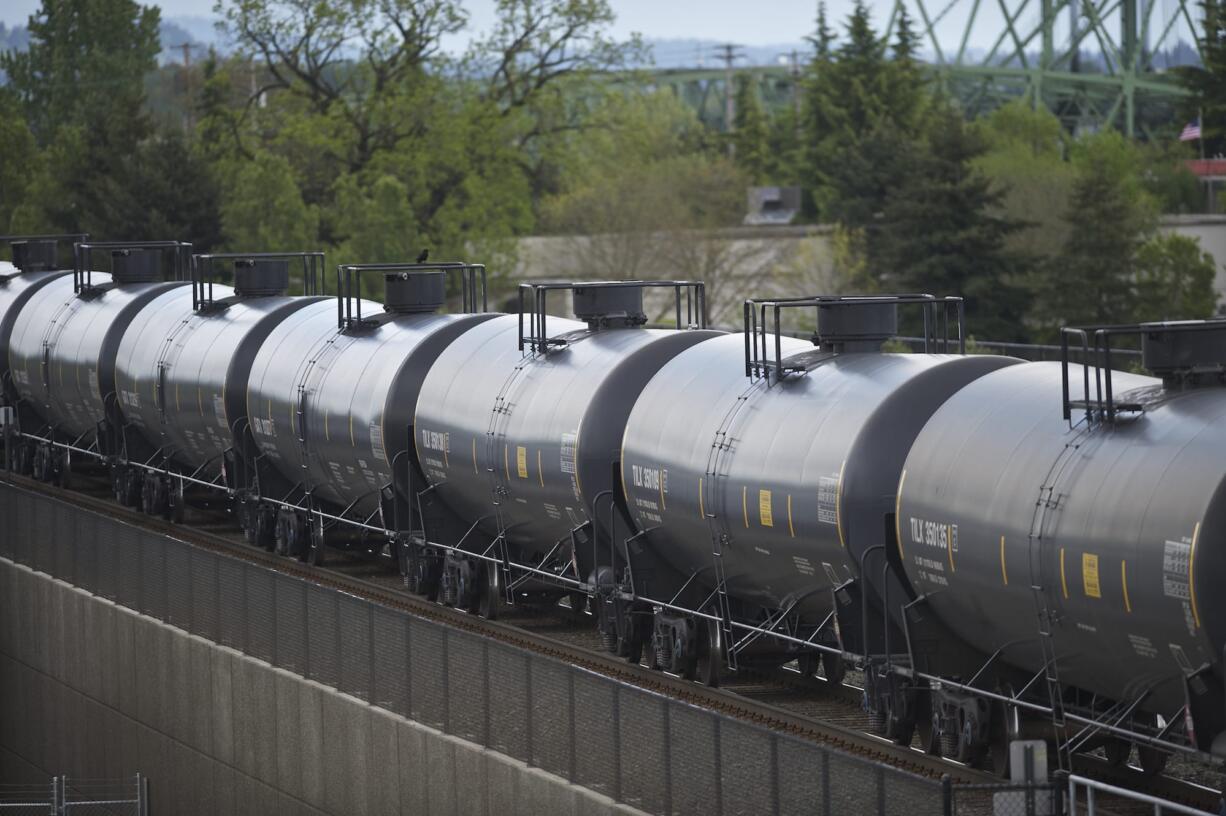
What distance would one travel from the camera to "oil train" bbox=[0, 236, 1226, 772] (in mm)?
15258

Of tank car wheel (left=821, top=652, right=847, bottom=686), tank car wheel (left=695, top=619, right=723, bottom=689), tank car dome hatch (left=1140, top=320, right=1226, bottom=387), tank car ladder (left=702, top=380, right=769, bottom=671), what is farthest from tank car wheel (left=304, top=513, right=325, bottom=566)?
tank car dome hatch (left=1140, top=320, right=1226, bottom=387)

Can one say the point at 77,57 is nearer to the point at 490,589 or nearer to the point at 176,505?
the point at 176,505

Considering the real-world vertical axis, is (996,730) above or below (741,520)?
below

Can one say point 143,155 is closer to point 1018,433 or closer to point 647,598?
point 647,598

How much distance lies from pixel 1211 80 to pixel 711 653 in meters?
69.3

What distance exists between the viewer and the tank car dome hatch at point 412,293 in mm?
31672

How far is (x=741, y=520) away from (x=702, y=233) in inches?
2209

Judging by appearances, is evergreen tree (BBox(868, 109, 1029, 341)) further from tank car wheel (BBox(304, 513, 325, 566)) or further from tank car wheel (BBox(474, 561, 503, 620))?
tank car wheel (BBox(474, 561, 503, 620))

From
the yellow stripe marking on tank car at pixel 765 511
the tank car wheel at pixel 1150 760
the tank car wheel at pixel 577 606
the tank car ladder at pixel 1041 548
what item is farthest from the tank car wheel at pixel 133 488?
the tank car ladder at pixel 1041 548

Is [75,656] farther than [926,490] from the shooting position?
Yes

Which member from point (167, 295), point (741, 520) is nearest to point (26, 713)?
point (167, 295)

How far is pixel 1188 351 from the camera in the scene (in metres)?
16.0

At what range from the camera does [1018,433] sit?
16.7 metres

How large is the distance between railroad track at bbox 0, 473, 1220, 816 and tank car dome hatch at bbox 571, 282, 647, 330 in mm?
4293
